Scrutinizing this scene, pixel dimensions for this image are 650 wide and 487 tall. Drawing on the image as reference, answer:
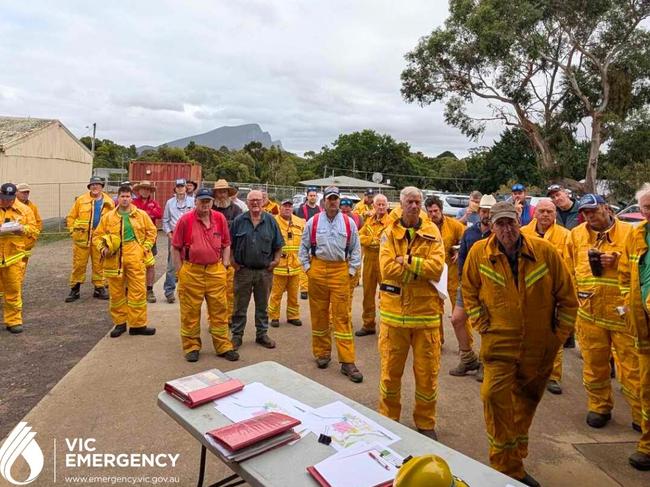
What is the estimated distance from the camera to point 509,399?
3.08 meters

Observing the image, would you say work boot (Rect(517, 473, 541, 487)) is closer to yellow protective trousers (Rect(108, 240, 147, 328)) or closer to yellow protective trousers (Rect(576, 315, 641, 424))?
yellow protective trousers (Rect(576, 315, 641, 424))

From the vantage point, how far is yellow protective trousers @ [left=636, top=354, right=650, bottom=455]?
339cm

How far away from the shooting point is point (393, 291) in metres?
3.77

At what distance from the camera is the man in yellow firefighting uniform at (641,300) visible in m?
3.29

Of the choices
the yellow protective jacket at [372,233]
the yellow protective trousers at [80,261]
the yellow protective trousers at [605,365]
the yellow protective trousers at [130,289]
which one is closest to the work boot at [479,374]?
the yellow protective trousers at [605,365]

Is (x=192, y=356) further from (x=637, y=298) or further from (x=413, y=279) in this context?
(x=637, y=298)

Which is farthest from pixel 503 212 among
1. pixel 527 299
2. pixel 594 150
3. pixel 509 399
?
pixel 594 150

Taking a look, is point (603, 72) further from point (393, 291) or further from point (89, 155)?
point (89, 155)

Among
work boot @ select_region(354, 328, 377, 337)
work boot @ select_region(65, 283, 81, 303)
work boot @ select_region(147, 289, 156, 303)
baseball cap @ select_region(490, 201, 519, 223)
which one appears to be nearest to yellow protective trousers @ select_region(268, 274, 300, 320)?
work boot @ select_region(354, 328, 377, 337)

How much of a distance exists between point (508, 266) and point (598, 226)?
1.63m

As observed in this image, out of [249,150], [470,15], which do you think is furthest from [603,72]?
[249,150]

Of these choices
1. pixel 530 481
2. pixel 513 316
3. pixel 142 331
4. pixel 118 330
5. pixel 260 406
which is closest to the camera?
pixel 260 406

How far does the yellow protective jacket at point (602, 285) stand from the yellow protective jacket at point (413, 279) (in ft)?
4.35

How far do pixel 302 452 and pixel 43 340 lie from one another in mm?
5030
